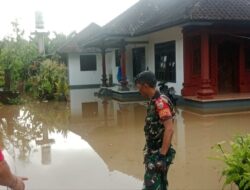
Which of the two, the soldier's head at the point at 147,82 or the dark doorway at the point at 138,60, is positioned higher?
the dark doorway at the point at 138,60

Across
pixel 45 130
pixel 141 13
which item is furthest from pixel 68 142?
pixel 141 13

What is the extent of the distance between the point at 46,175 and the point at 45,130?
180 inches

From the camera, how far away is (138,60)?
22.1 metres

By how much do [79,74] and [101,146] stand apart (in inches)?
761

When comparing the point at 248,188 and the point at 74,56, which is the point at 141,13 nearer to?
the point at 74,56

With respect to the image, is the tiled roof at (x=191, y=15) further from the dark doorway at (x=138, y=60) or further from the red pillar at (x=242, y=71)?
the dark doorway at (x=138, y=60)

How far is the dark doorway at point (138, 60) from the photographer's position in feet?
69.9

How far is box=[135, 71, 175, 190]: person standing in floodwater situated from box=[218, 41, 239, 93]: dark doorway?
12646 mm

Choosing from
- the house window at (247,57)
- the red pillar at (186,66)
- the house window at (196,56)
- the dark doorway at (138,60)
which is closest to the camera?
the house window at (196,56)

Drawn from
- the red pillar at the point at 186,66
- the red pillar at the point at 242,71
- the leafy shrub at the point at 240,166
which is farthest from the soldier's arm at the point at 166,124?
the red pillar at the point at 242,71

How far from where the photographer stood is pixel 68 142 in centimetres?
923

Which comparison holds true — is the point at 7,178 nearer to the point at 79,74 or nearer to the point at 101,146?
the point at 101,146

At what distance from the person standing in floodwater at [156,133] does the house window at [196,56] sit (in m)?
11.5

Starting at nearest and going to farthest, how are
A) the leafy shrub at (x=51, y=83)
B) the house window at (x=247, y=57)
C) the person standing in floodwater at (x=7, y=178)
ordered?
the person standing in floodwater at (x=7, y=178) < the house window at (x=247, y=57) < the leafy shrub at (x=51, y=83)
